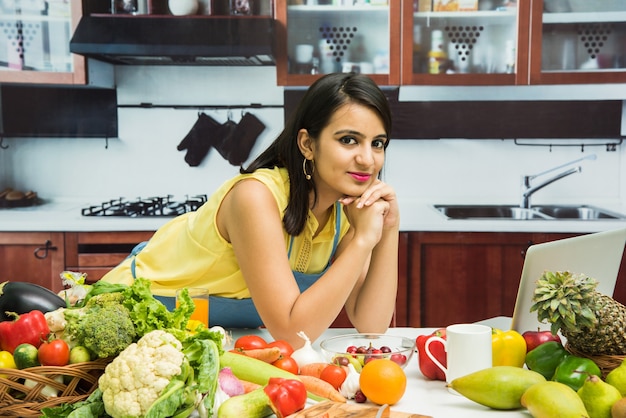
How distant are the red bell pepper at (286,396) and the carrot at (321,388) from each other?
0.08 meters

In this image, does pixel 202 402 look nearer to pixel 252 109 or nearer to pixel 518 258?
pixel 518 258

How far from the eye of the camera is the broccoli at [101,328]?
1.07 m

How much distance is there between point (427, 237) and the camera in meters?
3.32

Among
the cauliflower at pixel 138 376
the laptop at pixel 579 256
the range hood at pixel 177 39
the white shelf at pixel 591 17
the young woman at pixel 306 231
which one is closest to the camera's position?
the cauliflower at pixel 138 376

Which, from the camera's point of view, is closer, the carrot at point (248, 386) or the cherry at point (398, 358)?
the carrot at point (248, 386)

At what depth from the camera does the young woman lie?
1.65 meters

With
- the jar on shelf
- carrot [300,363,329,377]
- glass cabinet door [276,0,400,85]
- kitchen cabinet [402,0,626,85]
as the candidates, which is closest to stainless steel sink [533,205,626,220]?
kitchen cabinet [402,0,626,85]

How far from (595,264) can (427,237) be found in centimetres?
185

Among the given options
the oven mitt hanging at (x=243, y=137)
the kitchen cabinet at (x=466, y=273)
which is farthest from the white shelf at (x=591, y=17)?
the oven mitt hanging at (x=243, y=137)

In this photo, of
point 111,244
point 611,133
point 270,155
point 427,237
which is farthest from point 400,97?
point 270,155

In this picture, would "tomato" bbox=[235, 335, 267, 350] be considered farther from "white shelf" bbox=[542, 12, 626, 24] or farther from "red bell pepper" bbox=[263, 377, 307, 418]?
"white shelf" bbox=[542, 12, 626, 24]

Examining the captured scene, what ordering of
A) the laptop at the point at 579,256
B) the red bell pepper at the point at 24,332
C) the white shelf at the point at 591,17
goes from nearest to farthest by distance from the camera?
the red bell pepper at the point at 24,332 < the laptop at the point at 579,256 < the white shelf at the point at 591,17

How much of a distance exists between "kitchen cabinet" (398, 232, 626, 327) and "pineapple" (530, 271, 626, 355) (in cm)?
206

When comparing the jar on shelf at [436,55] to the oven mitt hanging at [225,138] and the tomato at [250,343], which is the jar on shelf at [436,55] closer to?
the oven mitt hanging at [225,138]
